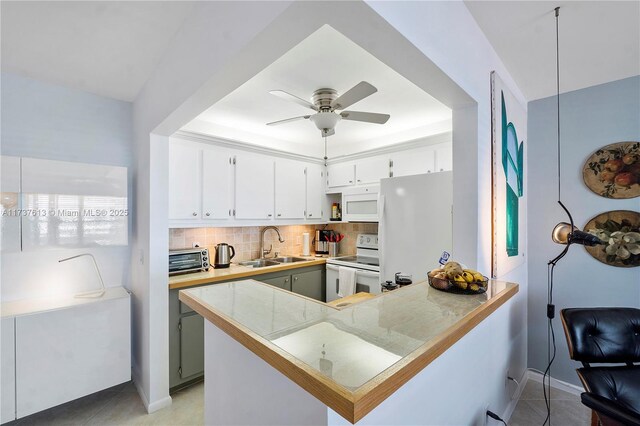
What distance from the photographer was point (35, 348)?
6.03 feet

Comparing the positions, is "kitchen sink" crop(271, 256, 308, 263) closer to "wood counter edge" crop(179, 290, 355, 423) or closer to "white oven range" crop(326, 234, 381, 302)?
"white oven range" crop(326, 234, 381, 302)

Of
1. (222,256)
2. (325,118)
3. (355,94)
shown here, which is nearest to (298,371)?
(355,94)

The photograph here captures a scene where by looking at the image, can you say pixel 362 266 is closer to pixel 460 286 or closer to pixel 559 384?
pixel 460 286

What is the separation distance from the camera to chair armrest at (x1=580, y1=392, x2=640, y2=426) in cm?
113

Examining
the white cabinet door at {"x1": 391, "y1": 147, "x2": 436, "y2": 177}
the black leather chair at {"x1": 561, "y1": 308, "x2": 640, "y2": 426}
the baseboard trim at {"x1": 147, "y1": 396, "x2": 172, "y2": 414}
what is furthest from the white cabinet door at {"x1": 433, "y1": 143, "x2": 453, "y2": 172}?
the baseboard trim at {"x1": 147, "y1": 396, "x2": 172, "y2": 414}

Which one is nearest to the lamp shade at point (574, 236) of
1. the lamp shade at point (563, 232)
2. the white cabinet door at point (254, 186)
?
the lamp shade at point (563, 232)

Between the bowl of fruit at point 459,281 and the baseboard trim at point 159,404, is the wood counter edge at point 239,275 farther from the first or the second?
the bowl of fruit at point 459,281

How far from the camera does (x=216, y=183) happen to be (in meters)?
2.89

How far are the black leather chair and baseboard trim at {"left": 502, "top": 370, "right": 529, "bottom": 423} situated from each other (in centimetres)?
44

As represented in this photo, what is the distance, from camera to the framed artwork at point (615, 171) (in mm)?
2141

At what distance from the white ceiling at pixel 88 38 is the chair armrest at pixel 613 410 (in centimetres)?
277

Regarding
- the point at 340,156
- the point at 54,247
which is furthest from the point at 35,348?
the point at 340,156

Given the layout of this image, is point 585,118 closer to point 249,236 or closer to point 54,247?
point 249,236

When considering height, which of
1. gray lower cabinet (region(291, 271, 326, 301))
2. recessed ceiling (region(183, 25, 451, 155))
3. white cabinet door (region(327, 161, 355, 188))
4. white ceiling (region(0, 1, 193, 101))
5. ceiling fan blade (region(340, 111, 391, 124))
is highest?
white ceiling (region(0, 1, 193, 101))
